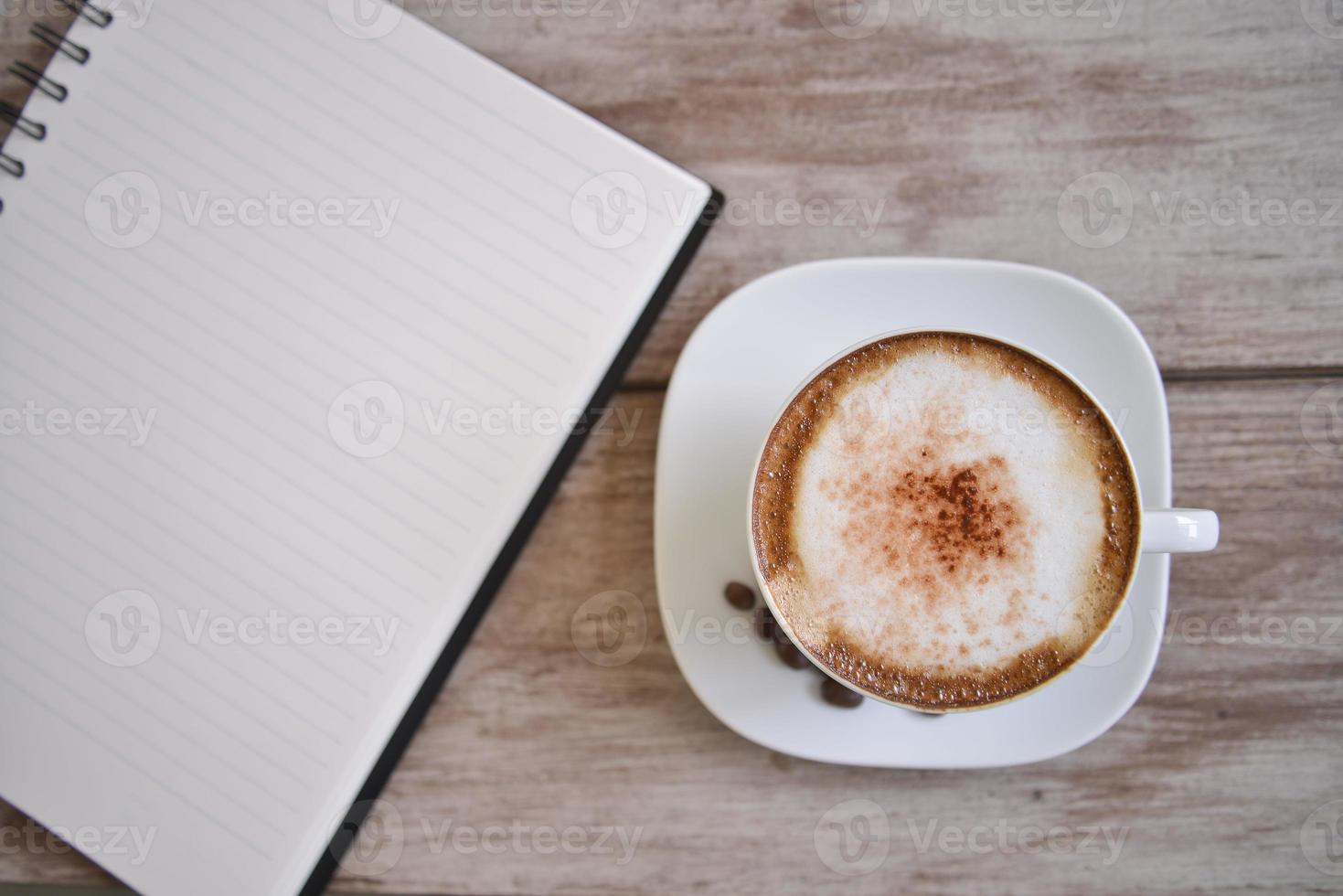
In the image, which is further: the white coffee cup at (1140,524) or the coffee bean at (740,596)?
the coffee bean at (740,596)

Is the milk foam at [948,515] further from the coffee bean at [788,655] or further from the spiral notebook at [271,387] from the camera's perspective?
the spiral notebook at [271,387]

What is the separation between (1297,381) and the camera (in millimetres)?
749

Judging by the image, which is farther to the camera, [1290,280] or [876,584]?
[1290,280]

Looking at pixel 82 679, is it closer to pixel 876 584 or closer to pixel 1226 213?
pixel 876 584

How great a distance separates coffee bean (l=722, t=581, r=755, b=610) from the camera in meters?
0.67

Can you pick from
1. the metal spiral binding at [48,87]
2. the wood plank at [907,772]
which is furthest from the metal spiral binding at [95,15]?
the wood plank at [907,772]

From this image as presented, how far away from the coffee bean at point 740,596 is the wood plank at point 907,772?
102mm

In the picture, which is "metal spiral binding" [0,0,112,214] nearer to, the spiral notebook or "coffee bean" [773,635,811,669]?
the spiral notebook

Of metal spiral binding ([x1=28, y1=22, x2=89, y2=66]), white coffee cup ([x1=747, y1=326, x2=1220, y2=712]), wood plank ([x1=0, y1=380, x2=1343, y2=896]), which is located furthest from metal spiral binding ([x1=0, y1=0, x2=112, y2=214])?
white coffee cup ([x1=747, y1=326, x2=1220, y2=712])

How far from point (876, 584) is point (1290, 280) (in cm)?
53

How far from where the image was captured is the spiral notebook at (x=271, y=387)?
682 millimetres

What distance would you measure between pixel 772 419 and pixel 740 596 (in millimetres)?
143

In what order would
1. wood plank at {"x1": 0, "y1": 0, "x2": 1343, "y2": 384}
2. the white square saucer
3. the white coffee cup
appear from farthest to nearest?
wood plank at {"x1": 0, "y1": 0, "x2": 1343, "y2": 384} → the white square saucer → the white coffee cup

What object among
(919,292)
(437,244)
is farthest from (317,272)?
(919,292)
